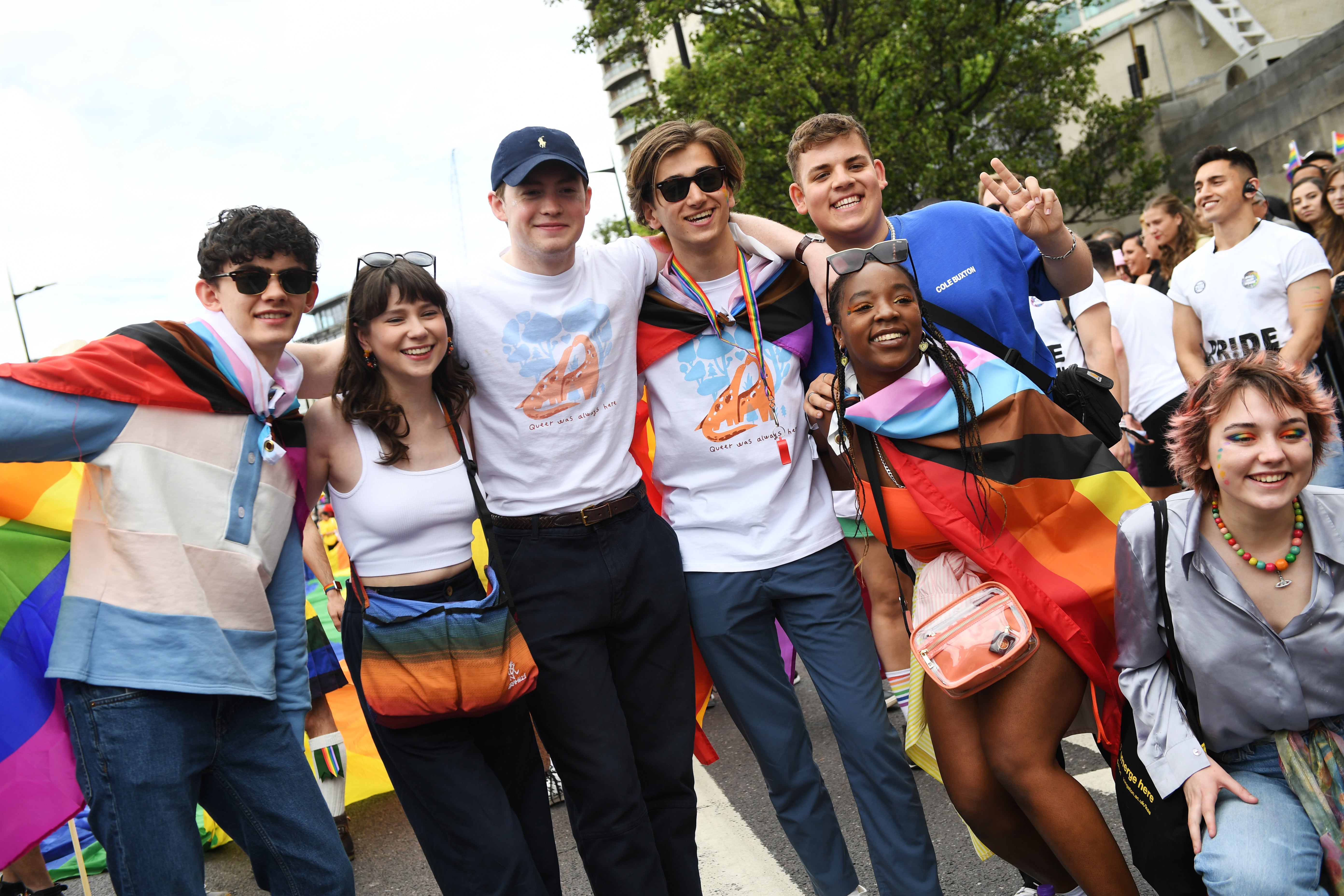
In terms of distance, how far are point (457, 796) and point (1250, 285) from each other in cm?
487

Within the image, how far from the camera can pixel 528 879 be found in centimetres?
277

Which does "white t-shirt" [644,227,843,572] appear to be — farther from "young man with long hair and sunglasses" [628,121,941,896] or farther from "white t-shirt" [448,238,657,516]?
"white t-shirt" [448,238,657,516]

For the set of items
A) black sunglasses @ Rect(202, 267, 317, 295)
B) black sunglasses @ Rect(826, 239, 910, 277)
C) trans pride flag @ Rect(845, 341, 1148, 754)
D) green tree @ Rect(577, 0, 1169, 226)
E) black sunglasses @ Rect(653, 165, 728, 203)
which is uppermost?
green tree @ Rect(577, 0, 1169, 226)

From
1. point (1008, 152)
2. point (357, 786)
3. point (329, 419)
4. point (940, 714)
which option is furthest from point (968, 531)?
point (1008, 152)

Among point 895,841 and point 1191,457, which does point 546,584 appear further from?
point 1191,457

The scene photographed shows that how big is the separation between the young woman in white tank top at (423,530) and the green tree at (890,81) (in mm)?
12295

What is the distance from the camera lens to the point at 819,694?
321cm

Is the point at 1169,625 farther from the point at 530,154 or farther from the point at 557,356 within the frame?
the point at 530,154

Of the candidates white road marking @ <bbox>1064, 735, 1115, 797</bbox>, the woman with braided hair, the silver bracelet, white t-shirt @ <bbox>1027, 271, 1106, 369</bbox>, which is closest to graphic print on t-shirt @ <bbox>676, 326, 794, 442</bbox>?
the woman with braided hair

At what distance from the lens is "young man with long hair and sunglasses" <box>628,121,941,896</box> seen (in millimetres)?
3125

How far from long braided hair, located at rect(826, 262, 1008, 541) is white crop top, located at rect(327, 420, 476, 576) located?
1.12m

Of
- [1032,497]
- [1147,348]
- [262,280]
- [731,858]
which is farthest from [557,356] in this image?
[1147,348]

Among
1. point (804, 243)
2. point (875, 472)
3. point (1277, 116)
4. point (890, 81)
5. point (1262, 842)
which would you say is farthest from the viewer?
point (1277, 116)

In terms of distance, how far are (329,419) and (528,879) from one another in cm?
143
